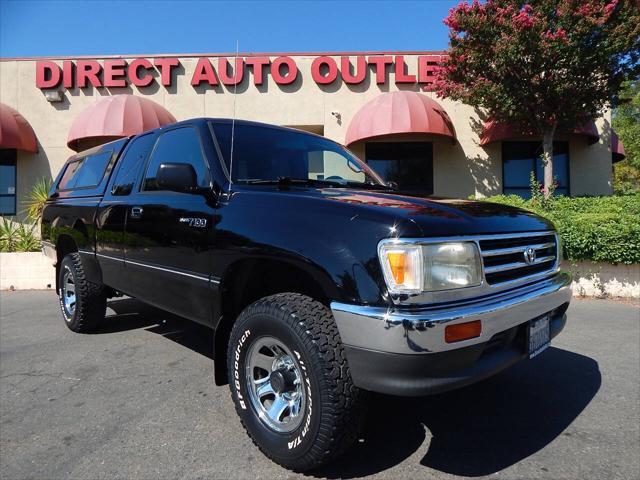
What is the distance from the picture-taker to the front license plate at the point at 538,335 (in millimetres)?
2395

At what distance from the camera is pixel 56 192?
18.4 ft

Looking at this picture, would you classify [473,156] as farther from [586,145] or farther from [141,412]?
[141,412]

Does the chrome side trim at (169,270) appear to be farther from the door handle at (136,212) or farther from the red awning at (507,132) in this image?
the red awning at (507,132)

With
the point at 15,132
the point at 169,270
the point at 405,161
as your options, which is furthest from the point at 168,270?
the point at 15,132

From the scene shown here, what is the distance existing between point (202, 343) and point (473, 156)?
1167 cm

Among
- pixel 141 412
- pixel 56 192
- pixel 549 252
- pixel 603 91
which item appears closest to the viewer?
pixel 549 252

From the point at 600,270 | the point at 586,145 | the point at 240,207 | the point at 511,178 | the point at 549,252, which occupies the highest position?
the point at 586,145

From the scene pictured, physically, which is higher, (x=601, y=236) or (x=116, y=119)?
(x=116, y=119)

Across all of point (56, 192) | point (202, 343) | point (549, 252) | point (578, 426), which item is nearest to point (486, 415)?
point (578, 426)

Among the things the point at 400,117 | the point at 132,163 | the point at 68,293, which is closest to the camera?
the point at 132,163

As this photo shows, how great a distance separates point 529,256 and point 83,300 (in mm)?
4362

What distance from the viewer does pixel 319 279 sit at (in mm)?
2141

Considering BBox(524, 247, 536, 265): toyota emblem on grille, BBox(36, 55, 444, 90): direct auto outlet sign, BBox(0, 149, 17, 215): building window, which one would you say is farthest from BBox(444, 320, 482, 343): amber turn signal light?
BBox(0, 149, 17, 215): building window

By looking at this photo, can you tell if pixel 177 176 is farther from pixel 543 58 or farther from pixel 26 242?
pixel 543 58
